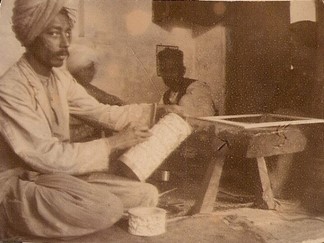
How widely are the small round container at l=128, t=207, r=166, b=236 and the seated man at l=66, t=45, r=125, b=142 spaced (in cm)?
47

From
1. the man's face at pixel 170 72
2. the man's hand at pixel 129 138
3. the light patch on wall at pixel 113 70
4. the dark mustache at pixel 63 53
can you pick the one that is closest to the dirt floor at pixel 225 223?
the man's hand at pixel 129 138

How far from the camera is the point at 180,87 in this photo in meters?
3.07

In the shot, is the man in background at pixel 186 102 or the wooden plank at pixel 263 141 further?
the man in background at pixel 186 102

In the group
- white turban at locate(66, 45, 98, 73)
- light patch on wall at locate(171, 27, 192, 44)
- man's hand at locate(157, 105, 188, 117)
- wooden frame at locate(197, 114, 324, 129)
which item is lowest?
wooden frame at locate(197, 114, 324, 129)

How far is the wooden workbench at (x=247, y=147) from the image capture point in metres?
2.94

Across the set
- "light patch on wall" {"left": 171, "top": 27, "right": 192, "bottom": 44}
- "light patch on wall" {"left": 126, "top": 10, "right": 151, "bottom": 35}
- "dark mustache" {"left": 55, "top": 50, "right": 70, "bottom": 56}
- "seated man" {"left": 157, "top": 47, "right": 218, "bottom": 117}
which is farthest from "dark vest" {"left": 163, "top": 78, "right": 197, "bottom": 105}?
"dark mustache" {"left": 55, "top": 50, "right": 70, "bottom": 56}

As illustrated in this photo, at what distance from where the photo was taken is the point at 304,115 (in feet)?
9.91

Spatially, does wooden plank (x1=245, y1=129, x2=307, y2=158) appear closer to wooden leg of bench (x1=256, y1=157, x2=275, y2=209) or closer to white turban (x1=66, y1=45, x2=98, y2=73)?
wooden leg of bench (x1=256, y1=157, x2=275, y2=209)

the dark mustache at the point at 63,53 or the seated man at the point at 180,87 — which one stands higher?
the dark mustache at the point at 63,53

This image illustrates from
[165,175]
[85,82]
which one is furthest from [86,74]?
[165,175]

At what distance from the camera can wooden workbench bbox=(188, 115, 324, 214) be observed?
9.65 ft

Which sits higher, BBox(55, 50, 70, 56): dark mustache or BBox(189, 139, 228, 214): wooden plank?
BBox(55, 50, 70, 56): dark mustache

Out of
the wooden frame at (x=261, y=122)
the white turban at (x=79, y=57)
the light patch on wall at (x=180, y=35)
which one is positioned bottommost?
the wooden frame at (x=261, y=122)

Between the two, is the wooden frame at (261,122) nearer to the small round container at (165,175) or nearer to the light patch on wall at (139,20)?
the small round container at (165,175)
